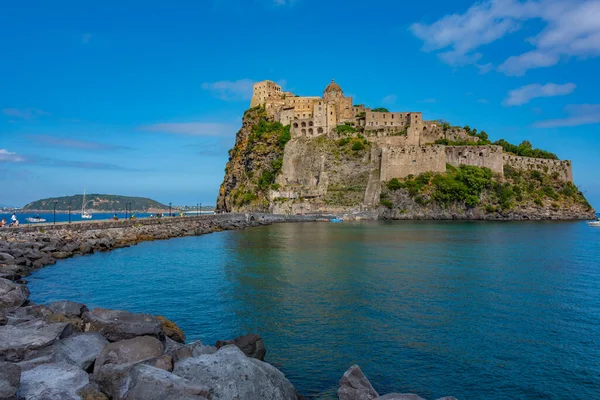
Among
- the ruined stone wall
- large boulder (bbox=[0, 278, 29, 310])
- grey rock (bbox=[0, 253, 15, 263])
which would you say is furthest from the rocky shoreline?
the ruined stone wall

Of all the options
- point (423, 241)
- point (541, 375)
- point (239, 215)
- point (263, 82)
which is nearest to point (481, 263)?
point (423, 241)

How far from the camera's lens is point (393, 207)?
68.4 meters

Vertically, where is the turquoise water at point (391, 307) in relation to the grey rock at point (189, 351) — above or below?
below

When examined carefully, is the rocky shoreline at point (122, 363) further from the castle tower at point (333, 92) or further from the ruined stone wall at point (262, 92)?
the ruined stone wall at point (262, 92)

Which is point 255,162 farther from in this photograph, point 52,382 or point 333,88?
point 52,382

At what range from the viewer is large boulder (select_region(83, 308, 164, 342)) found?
9516 millimetres

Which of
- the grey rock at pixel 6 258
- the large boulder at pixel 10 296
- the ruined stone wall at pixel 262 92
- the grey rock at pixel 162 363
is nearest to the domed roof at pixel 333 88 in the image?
the ruined stone wall at pixel 262 92

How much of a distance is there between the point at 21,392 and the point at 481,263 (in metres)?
23.2

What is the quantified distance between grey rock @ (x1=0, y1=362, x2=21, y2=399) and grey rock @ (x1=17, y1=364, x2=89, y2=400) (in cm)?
47

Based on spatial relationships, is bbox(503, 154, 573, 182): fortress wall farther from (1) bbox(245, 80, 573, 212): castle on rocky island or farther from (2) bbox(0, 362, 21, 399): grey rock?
(2) bbox(0, 362, 21, 399): grey rock

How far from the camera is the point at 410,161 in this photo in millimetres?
69500

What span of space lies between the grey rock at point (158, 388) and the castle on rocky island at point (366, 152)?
6365 centimetres

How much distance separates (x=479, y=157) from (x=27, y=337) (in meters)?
72.1

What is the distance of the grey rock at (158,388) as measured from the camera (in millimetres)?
6340
